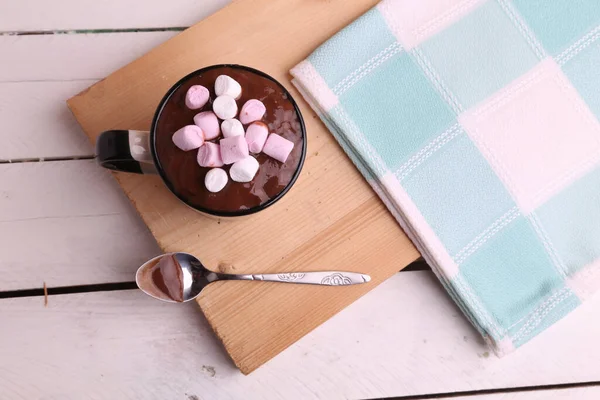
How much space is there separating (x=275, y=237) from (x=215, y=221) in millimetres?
66

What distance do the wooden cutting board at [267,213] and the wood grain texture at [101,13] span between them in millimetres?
54

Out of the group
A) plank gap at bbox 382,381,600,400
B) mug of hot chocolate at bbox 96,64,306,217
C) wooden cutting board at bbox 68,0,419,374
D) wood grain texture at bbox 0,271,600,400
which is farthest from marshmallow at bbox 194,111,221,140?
plank gap at bbox 382,381,600,400

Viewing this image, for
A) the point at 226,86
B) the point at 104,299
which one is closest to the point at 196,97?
the point at 226,86

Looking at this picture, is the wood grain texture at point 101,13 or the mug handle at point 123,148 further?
the wood grain texture at point 101,13

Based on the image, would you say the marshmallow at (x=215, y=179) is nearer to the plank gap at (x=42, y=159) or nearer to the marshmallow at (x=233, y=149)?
the marshmallow at (x=233, y=149)

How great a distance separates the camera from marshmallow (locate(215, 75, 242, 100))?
0.45 metres

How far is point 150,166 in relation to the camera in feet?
1.60

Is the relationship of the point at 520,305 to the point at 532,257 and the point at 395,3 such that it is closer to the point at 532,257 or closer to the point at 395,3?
the point at 532,257

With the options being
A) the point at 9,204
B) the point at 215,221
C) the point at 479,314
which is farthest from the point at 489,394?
the point at 9,204

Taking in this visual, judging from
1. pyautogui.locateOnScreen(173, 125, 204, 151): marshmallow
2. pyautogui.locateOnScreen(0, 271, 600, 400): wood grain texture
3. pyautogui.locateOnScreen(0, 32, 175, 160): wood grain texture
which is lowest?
pyautogui.locateOnScreen(0, 271, 600, 400): wood grain texture

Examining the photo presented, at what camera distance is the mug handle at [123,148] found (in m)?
0.46

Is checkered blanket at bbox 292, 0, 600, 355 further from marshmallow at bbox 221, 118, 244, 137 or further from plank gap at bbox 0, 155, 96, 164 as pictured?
plank gap at bbox 0, 155, 96, 164

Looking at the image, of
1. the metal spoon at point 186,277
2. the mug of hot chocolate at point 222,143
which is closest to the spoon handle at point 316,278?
the metal spoon at point 186,277

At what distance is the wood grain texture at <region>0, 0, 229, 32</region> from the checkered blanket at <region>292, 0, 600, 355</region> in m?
0.16
